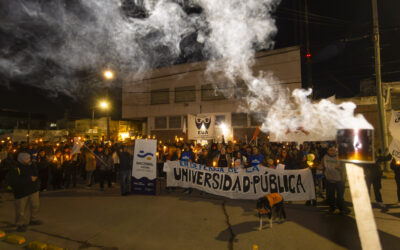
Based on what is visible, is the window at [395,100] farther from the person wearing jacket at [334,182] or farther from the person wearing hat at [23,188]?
the person wearing hat at [23,188]

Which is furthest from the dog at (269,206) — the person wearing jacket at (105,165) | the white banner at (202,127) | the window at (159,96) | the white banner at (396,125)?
the window at (159,96)

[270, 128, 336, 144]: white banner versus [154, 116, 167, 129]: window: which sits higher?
[154, 116, 167, 129]: window

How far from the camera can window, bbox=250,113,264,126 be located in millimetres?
21656

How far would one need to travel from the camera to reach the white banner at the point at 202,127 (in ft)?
44.8

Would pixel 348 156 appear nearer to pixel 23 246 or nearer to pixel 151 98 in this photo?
pixel 23 246

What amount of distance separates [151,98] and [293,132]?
1894cm

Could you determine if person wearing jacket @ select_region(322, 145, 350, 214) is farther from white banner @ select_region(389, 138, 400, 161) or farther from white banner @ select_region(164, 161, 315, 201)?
white banner @ select_region(389, 138, 400, 161)

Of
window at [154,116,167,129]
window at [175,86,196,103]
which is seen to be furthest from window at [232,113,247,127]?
window at [154,116,167,129]

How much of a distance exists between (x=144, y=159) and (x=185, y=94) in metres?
17.2

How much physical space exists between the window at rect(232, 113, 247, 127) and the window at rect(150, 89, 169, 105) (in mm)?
8074

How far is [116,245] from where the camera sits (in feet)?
15.0

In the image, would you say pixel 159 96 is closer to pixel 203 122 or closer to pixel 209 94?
pixel 209 94

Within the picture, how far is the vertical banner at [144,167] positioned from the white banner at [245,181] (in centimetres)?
78

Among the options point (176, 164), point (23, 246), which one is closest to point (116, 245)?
point (23, 246)
